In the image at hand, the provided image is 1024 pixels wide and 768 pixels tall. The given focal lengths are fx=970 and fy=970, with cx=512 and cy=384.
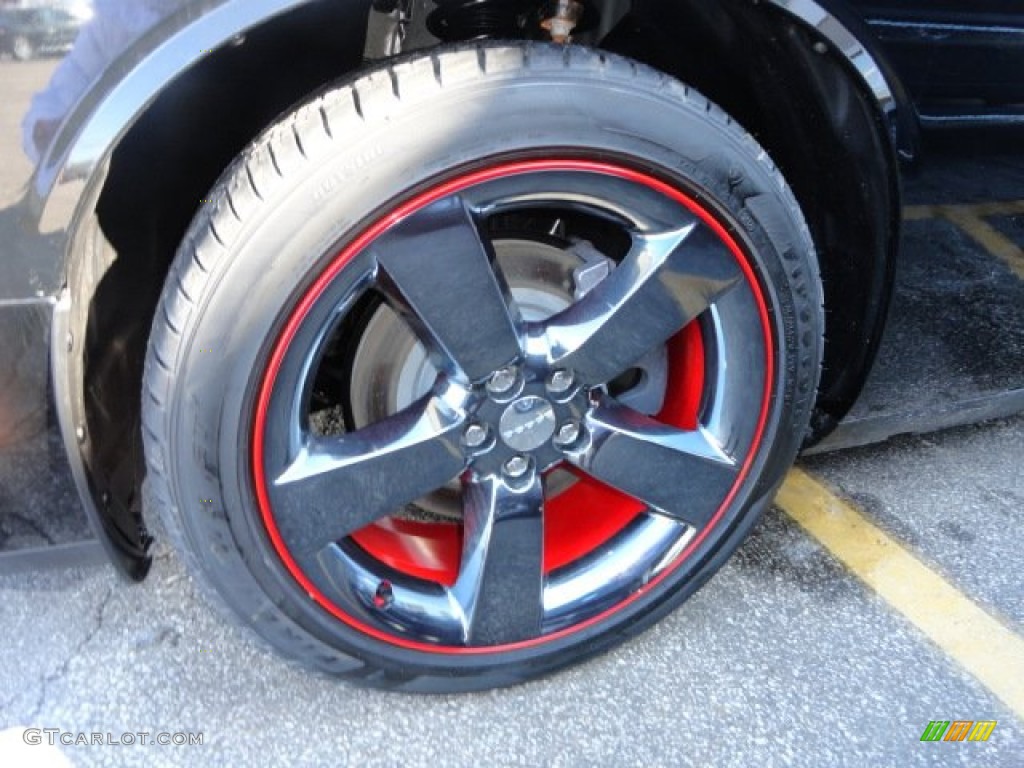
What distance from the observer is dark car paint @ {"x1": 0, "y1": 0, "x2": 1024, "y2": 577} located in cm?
112

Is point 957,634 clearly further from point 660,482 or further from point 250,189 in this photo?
point 250,189

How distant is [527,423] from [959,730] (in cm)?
94

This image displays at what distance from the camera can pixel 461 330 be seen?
1.36 metres

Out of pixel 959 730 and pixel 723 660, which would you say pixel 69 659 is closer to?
pixel 723 660

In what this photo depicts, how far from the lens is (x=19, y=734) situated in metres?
1.57

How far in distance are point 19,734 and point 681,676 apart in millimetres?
1117

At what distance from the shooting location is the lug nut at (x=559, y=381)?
57.3 inches

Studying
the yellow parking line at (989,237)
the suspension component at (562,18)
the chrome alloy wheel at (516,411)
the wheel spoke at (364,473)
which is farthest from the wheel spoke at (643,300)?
the yellow parking line at (989,237)

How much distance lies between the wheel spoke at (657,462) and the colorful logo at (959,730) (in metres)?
0.55

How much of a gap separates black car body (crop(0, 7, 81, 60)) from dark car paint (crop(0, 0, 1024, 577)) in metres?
0.02

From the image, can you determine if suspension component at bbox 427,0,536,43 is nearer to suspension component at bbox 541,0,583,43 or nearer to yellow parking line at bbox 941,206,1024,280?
suspension component at bbox 541,0,583,43

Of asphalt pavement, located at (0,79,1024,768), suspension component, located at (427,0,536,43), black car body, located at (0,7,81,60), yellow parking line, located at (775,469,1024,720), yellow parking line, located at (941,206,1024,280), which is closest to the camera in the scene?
black car body, located at (0,7,81,60)

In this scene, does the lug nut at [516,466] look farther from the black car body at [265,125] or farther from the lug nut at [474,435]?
the black car body at [265,125]
